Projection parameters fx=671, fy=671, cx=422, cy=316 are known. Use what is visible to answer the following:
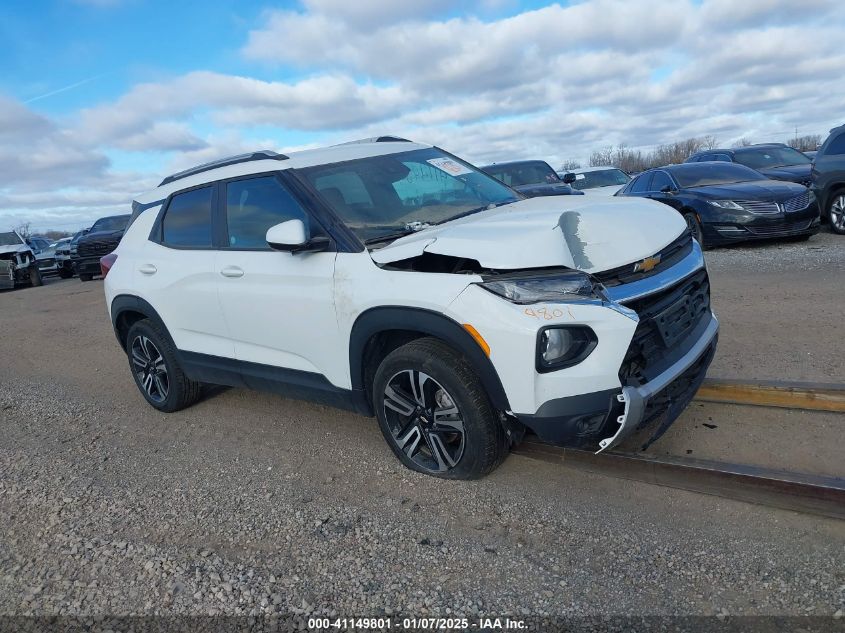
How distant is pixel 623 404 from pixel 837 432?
61.5 inches

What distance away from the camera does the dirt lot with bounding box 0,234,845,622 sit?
272 centimetres

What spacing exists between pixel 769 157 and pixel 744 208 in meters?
5.04

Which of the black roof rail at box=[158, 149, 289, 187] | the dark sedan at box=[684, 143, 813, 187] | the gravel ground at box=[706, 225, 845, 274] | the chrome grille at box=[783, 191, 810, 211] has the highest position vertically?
the black roof rail at box=[158, 149, 289, 187]

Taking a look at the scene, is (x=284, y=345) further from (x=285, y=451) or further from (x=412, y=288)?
(x=412, y=288)

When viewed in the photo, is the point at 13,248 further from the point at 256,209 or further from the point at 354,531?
the point at 354,531

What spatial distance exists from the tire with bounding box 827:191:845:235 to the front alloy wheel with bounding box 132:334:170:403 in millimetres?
10626

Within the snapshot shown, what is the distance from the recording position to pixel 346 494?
3752 millimetres

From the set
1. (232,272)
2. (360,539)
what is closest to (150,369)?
(232,272)

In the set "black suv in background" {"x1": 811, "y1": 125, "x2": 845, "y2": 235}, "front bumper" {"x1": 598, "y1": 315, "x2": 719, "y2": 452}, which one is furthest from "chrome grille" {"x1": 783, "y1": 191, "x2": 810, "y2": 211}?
"front bumper" {"x1": 598, "y1": 315, "x2": 719, "y2": 452}

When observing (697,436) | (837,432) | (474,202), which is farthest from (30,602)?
(837,432)

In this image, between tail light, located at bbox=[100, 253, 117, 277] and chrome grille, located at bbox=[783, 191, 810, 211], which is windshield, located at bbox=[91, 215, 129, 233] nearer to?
tail light, located at bbox=[100, 253, 117, 277]

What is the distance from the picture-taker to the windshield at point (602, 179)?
16562mm

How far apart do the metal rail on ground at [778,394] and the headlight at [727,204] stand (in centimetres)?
706

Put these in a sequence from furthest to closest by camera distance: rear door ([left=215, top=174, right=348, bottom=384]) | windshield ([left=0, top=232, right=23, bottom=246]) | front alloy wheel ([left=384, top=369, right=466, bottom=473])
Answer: windshield ([left=0, top=232, right=23, bottom=246]) → rear door ([left=215, top=174, right=348, bottom=384]) → front alloy wheel ([left=384, top=369, right=466, bottom=473])
